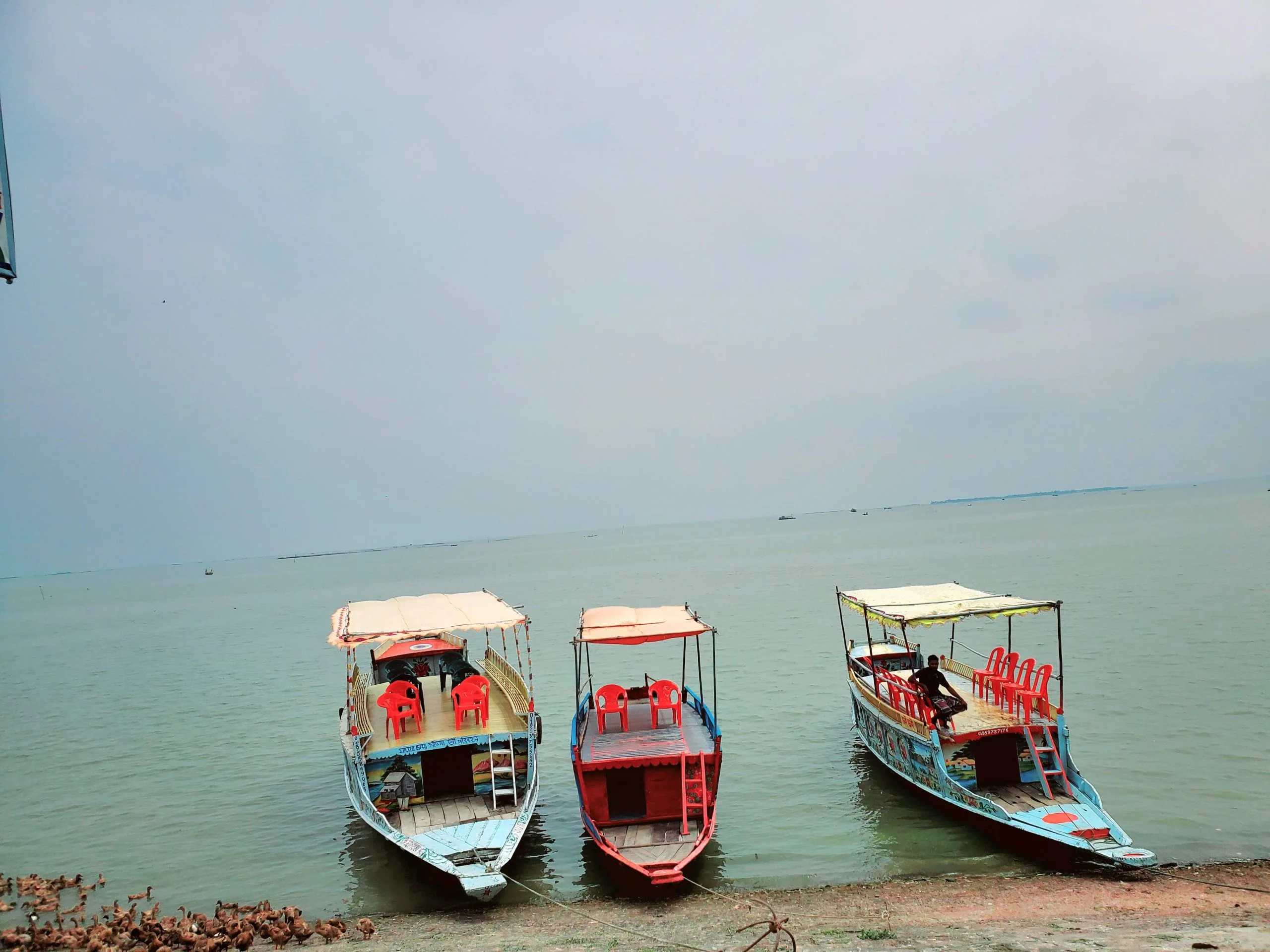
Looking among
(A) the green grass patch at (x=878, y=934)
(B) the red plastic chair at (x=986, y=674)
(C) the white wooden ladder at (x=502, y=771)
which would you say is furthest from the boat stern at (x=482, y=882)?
(B) the red plastic chair at (x=986, y=674)

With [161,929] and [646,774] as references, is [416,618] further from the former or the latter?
[161,929]

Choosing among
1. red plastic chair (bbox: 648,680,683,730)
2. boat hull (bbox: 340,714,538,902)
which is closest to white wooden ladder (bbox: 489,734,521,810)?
boat hull (bbox: 340,714,538,902)

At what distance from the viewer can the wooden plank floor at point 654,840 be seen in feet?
38.2

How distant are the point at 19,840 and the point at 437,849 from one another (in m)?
11.2

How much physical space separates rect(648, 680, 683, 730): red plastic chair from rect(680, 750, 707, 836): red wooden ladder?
1.66m

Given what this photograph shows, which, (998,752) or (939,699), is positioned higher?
(939,699)

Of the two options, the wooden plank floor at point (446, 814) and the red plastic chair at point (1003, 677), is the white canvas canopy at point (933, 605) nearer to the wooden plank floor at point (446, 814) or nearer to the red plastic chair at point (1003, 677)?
the red plastic chair at point (1003, 677)

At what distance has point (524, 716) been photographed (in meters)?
15.2

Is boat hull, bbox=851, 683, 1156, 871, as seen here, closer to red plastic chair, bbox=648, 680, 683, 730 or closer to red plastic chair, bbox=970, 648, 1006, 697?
red plastic chair, bbox=970, 648, 1006, 697

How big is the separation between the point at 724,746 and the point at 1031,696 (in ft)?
26.2

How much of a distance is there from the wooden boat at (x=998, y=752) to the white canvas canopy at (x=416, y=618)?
7448 millimetres

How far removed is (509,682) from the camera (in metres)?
17.8

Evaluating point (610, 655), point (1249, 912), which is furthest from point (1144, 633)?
point (1249, 912)

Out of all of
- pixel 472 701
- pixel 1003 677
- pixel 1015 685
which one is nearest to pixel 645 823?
pixel 472 701
